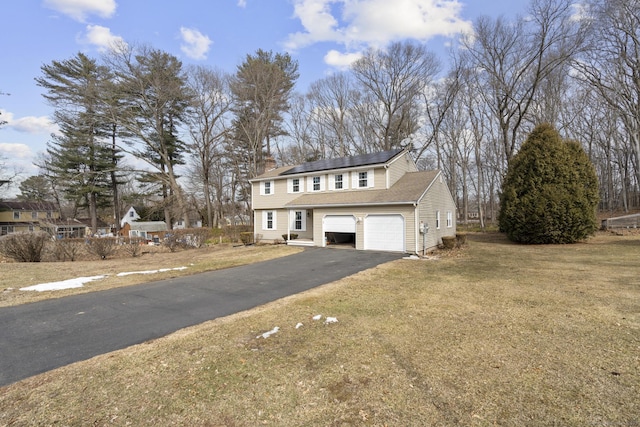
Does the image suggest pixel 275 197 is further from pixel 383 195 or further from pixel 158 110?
pixel 158 110

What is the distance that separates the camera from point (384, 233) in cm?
1470

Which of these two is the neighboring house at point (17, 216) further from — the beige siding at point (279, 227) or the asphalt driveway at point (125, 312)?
the asphalt driveway at point (125, 312)

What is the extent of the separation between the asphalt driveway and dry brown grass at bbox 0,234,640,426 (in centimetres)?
51

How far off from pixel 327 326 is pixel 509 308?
3.72m

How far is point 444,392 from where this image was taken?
3135 millimetres

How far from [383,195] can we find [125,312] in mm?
12220

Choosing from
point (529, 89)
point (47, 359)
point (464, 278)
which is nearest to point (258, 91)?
point (529, 89)

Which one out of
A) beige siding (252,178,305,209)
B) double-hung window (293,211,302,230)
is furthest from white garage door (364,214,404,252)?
beige siding (252,178,305,209)

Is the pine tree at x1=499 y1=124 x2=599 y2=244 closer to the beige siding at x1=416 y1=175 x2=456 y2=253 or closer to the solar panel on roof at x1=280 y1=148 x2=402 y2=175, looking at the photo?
the beige siding at x1=416 y1=175 x2=456 y2=253

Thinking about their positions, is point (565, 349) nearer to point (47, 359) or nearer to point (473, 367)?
point (473, 367)

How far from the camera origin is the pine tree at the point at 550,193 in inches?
606

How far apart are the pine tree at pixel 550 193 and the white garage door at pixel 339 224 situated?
9435 mm

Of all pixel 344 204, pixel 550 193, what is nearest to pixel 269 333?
pixel 344 204

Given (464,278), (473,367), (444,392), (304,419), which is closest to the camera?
(304,419)
